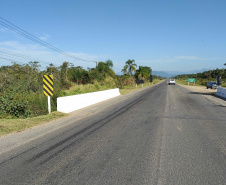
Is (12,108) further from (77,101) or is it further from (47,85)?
(77,101)

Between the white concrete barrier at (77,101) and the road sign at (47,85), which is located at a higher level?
the road sign at (47,85)

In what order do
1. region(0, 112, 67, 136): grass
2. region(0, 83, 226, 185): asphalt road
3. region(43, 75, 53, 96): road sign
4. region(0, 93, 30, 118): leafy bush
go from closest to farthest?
region(0, 83, 226, 185): asphalt road
region(0, 112, 67, 136): grass
region(0, 93, 30, 118): leafy bush
region(43, 75, 53, 96): road sign

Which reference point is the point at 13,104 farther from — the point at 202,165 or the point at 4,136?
the point at 202,165

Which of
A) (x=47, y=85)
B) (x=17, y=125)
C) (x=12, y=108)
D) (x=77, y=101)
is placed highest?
(x=47, y=85)

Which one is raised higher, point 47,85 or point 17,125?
point 47,85

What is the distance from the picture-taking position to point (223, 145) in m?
5.21

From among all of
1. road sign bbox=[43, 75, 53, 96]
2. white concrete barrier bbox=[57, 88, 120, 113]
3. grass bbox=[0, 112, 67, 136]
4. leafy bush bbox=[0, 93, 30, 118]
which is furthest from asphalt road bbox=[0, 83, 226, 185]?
leafy bush bbox=[0, 93, 30, 118]

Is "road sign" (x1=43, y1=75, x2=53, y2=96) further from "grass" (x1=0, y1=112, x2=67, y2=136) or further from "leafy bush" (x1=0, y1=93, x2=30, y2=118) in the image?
"grass" (x1=0, y1=112, x2=67, y2=136)

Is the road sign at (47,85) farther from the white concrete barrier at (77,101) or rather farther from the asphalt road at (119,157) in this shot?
the asphalt road at (119,157)

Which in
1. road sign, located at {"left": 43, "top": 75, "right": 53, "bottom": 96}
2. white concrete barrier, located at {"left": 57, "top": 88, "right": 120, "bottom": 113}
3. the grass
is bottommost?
the grass

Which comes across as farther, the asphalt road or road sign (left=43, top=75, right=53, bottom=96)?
road sign (left=43, top=75, right=53, bottom=96)

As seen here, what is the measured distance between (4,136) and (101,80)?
27.0m

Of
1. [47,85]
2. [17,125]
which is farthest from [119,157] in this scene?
[47,85]

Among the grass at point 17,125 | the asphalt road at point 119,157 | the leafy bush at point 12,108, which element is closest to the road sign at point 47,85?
the leafy bush at point 12,108
